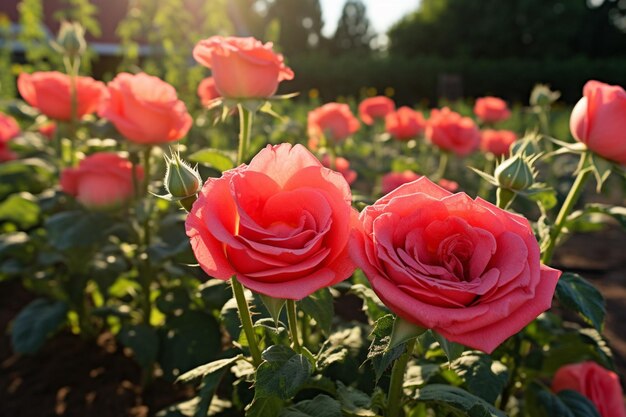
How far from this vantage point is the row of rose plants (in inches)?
28.8

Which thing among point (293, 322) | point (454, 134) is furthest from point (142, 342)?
point (454, 134)

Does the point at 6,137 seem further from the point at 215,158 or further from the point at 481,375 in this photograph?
the point at 481,375

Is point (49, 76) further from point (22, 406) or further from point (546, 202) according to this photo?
point (546, 202)

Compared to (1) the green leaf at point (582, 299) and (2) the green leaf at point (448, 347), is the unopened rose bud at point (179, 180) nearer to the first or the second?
(2) the green leaf at point (448, 347)

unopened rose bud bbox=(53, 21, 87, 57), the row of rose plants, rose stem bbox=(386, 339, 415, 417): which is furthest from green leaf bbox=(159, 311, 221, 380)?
unopened rose bud bbox=(53, 21, 87, 57)

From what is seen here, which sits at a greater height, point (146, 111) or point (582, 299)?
point (146, 111)

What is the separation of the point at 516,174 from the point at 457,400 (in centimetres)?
41

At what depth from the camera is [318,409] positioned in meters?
1.04

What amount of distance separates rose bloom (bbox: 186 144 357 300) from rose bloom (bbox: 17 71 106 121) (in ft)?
4.91

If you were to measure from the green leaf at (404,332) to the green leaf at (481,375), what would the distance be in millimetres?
468

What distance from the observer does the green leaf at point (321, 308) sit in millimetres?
1100

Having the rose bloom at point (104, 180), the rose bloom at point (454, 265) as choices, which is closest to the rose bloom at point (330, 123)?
the rose bloom at point (104, 180)

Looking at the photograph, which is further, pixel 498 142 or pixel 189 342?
pixel 498 142

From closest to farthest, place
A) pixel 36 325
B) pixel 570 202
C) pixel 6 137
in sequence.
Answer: pixel 570 202
pixel 36 325
pixel 6 137
